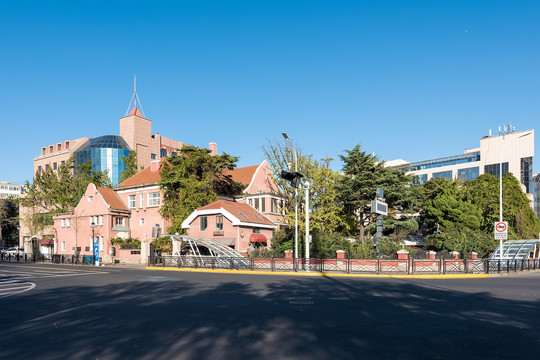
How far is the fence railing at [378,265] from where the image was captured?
26.9m

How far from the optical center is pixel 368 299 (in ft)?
46.6

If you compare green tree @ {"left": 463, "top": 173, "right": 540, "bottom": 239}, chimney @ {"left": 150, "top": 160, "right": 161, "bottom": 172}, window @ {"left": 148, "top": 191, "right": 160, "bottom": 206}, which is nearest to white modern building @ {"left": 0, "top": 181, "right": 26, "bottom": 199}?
chimney @ {"left": 150, "top": 160, "right": 161, "bottom": 172}

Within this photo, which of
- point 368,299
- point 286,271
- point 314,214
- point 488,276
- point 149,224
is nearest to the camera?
point 368,299

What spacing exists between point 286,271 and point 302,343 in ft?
67.7

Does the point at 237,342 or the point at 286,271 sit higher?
the point at 237,342

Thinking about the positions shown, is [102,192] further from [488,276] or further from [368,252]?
[488,276]

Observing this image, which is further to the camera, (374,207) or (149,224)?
(149,224)

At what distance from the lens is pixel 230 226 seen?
40625 millimetres

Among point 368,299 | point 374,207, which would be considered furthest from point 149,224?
point 368,299

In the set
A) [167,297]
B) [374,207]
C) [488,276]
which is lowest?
[488,276]

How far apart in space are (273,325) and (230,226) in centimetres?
3099

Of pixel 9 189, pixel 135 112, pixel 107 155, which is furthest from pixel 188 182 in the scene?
pixel 9 189

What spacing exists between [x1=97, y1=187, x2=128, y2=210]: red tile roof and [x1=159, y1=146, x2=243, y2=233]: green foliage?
780 centimetres

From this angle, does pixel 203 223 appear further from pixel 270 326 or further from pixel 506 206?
pixel 506 206
